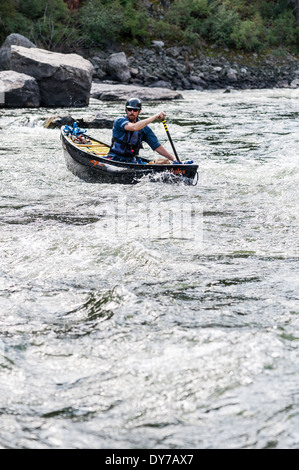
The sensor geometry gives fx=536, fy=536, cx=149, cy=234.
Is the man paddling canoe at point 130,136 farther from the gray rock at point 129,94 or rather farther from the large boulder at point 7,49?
the large boulder at point 7,49

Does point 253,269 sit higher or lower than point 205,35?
lower

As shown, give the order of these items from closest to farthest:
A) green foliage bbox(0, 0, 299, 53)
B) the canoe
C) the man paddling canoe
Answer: the canoe, the man paddling canoe, green foliage bbox(0, 0, 299, 53)

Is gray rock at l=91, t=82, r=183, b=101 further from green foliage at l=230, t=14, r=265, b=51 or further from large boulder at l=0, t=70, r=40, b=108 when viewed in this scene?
green foliage at l=230, t=14, r=265, b=51

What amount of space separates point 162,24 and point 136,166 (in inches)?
1129

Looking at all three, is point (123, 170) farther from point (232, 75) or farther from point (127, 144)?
point (232, 75)

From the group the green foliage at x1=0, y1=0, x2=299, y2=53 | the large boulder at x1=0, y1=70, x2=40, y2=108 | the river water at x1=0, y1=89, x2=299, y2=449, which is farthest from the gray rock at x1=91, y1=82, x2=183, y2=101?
the river water at x1=0, y1=89, x2=299, y2=449

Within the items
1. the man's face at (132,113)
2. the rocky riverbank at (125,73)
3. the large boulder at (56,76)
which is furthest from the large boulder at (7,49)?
the man's face at (132,113)

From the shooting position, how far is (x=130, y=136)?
7.89 m

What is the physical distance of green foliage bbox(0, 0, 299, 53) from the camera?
95.9 ft

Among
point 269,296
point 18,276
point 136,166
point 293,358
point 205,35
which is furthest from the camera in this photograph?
point 205,35

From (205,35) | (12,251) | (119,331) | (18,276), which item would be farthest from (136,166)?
(205,35)

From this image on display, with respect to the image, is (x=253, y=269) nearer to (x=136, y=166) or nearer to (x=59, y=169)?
(x=136, y=166)

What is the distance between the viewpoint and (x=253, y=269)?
14.0 ft

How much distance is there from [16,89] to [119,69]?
1019 centimetres
